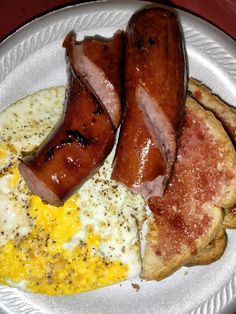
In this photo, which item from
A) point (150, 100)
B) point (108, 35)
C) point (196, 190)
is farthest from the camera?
point (108, 35)

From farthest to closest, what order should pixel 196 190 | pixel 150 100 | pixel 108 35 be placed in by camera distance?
pixel 108 35
pixel 196 190
pixel 150 100

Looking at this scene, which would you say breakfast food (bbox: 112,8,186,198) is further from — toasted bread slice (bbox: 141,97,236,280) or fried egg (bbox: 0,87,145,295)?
fried egg (bbox: 0,87,145,295)

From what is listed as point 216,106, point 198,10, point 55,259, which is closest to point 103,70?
point 216,106

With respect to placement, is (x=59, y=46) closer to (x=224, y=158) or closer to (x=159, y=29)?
(x=159, y=29)

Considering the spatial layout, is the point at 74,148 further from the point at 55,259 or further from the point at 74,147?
the point at 55,259

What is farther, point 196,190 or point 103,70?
point 196,190

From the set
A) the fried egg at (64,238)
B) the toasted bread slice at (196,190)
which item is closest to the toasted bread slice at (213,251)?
the toasted bread slice at (196,190)

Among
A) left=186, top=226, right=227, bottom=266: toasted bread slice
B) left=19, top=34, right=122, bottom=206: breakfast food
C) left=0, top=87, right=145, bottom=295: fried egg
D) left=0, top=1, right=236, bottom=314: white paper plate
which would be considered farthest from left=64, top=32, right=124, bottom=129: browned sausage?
left=186, top=226, right=227, bottom=266: toasted bread slice
